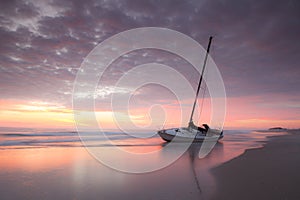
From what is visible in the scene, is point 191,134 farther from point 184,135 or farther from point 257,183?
point 257,183

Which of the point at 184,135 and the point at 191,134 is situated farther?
the point at 191,134

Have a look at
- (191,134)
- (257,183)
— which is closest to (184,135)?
(191,134)

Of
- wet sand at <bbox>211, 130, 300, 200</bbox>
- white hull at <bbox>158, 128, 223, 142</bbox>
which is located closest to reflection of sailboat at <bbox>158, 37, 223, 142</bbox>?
white hull at <bbox>158, 128, 223, 142</bbox>

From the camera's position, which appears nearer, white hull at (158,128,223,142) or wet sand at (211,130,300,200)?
wet sand at (211,130,300,200)

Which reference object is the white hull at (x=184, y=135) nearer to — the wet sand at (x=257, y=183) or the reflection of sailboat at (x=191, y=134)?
the reflection of sailboat at (x=191, y=134)

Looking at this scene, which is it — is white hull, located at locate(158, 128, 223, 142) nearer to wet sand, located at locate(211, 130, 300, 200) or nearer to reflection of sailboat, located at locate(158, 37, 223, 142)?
reflection of sailboat, located at locate(158, 37, 223, 142)

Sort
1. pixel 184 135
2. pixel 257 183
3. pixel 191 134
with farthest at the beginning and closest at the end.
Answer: pixel 191 134 < pixel 184 135 < pixel 257 183

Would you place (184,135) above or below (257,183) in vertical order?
above

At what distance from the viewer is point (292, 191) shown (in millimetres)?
6238

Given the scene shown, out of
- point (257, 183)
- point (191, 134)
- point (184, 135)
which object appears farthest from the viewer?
point (191, 134)

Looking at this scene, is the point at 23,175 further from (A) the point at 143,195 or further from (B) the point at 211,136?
(B) the point at 211,136

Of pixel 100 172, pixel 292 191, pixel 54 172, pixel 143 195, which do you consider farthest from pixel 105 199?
pixel 292 191

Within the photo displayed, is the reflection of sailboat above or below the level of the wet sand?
above

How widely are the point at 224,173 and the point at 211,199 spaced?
12.0 feet
